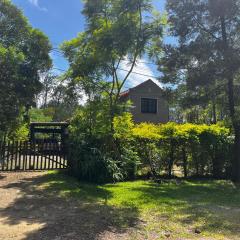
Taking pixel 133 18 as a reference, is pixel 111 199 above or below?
below

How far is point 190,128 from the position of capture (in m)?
15.8

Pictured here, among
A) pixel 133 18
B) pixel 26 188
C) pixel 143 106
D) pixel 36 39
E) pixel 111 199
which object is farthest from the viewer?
pixel 143 106

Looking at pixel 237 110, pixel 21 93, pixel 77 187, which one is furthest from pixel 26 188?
pixel 237 110

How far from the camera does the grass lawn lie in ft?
25.2

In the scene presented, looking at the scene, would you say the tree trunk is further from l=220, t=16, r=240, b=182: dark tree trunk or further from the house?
the house

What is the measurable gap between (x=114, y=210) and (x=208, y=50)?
7.59 metres

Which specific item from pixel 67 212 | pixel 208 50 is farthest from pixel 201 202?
pixel 208 50

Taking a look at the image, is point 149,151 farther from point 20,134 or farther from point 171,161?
point 20,134

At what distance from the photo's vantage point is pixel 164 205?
32.8 feet

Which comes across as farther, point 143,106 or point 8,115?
point 143,106

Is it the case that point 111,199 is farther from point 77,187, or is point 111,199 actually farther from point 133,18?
point 133,18

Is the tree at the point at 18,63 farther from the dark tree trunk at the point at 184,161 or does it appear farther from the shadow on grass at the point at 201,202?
the dark tree trunk at the point at 184,161

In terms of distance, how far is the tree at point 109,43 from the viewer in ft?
45.0

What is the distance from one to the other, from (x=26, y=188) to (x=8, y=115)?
368 cm
